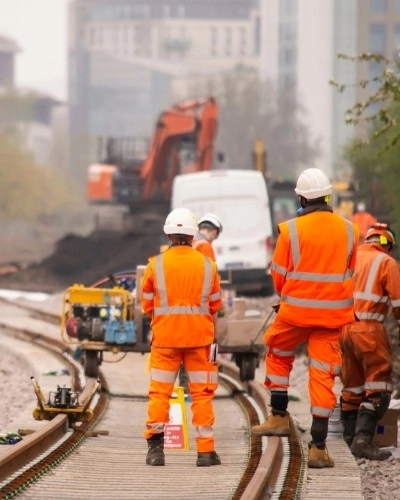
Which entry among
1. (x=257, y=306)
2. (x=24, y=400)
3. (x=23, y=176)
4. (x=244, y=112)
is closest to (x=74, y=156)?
(x=244, y=112)

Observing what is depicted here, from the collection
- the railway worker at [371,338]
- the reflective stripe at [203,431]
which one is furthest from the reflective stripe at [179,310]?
the railway worker at [371,338]

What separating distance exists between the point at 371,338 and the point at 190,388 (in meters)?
1.81

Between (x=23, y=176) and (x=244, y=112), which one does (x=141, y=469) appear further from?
(x=244, y=112)

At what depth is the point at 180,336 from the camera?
10664mm

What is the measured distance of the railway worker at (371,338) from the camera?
1173 cm

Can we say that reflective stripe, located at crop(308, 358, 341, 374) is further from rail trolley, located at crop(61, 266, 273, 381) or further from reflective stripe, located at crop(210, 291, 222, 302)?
rail trolley, located at crop(61, 266, 273, 381)

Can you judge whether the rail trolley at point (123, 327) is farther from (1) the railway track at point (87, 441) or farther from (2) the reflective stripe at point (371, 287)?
(2) the reflective stripe at point (371, 287)

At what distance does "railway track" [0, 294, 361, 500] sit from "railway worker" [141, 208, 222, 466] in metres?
0.27

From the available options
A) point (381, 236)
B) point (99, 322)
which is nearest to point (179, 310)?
point (381, 236)

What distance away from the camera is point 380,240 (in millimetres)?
12094

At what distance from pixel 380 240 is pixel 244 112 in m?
132

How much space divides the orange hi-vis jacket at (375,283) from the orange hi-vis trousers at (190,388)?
161 centimetres

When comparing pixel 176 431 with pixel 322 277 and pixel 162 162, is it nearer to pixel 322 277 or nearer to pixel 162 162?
pixel 322 277

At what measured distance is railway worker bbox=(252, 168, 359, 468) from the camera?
34.5ft
